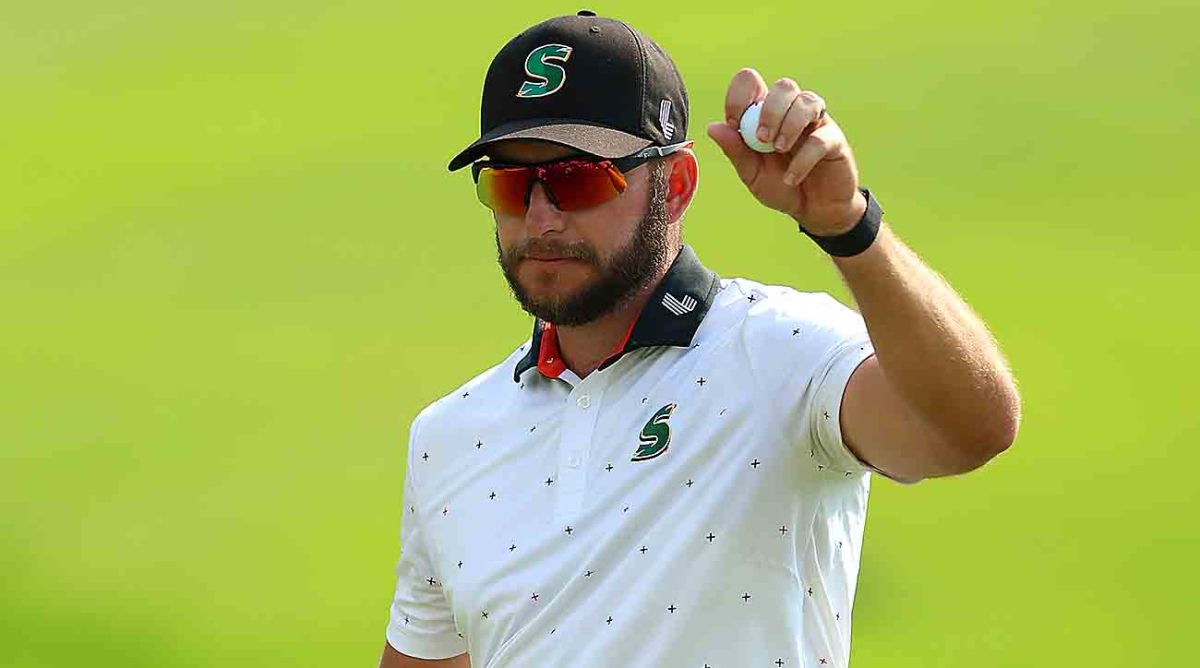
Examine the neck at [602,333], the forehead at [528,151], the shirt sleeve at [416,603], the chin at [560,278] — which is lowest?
the shirt sleeve at [416,603]

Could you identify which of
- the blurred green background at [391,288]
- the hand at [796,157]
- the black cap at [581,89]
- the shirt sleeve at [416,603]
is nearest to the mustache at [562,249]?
the black cap at [581,89]

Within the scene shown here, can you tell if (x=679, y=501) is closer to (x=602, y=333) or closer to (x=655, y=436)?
(x=655, y=436)

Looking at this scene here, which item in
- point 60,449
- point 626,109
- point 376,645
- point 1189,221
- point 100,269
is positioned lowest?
point 376,645

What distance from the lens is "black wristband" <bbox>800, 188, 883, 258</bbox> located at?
3.91ft

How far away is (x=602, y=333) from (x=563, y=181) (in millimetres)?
156

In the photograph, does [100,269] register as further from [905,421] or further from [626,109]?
[905,421]

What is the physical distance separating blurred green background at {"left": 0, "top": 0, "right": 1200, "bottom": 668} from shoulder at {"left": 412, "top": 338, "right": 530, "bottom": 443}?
1419 mm

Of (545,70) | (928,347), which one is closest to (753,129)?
(928,347)

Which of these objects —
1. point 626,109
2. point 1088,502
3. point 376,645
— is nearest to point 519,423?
point 626,109

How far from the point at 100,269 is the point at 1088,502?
2.16m

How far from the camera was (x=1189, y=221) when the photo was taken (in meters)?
3.44

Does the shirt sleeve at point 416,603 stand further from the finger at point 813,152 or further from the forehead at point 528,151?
the finger at point 813,152

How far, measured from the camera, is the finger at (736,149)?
1191 mm

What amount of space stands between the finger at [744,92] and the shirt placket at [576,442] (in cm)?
45
